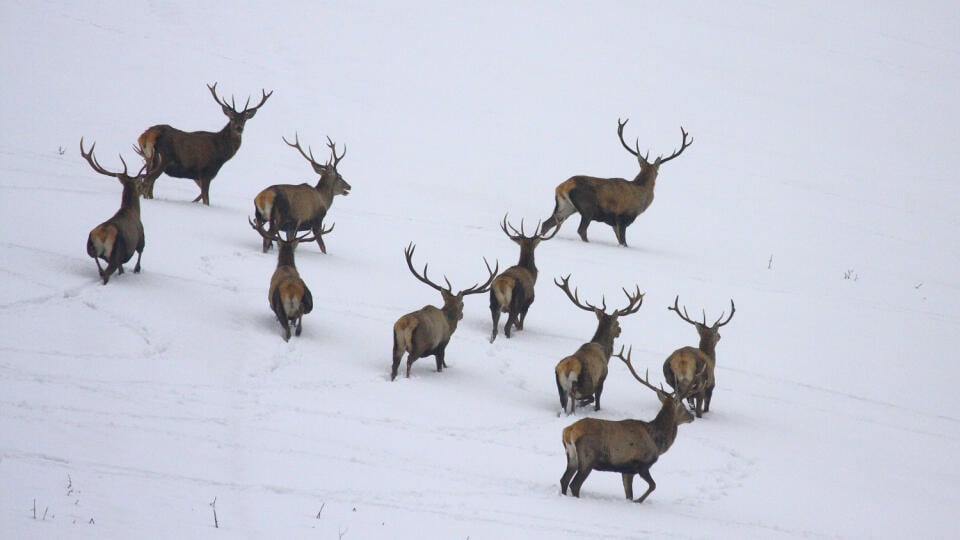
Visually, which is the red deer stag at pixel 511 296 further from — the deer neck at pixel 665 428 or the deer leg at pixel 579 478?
the deer leg at pixel 579 478

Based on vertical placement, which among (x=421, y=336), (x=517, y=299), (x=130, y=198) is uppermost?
(x=130, y=198)

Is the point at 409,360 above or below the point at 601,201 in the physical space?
below

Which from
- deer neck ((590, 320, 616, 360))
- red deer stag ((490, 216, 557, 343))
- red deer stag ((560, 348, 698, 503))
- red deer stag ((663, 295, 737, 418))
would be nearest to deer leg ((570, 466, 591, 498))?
red deer stag ((560, 348, 698, 503))

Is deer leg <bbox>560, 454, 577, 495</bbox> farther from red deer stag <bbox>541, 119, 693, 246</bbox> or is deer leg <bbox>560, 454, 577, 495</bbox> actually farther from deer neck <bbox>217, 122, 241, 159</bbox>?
deer neck <bbox>217, 122, 241, 159</bbox>

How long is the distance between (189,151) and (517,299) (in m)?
5.80

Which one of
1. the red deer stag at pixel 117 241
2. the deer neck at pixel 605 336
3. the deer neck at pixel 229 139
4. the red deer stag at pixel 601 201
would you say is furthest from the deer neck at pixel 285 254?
the red deer stag at pixel 601 201

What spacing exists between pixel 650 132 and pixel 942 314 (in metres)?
13.2

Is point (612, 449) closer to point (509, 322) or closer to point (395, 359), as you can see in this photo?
point (395, 359)

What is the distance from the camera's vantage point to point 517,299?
518 inches

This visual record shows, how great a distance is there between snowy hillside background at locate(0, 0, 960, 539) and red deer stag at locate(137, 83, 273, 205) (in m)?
0.58

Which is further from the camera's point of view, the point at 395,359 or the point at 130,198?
the point at 130,198

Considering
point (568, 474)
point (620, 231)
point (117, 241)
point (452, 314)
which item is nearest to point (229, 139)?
point (117, 241)

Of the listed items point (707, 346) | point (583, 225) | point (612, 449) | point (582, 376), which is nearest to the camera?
point (612, 449)

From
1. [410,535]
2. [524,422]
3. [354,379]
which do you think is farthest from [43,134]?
[410,535]
